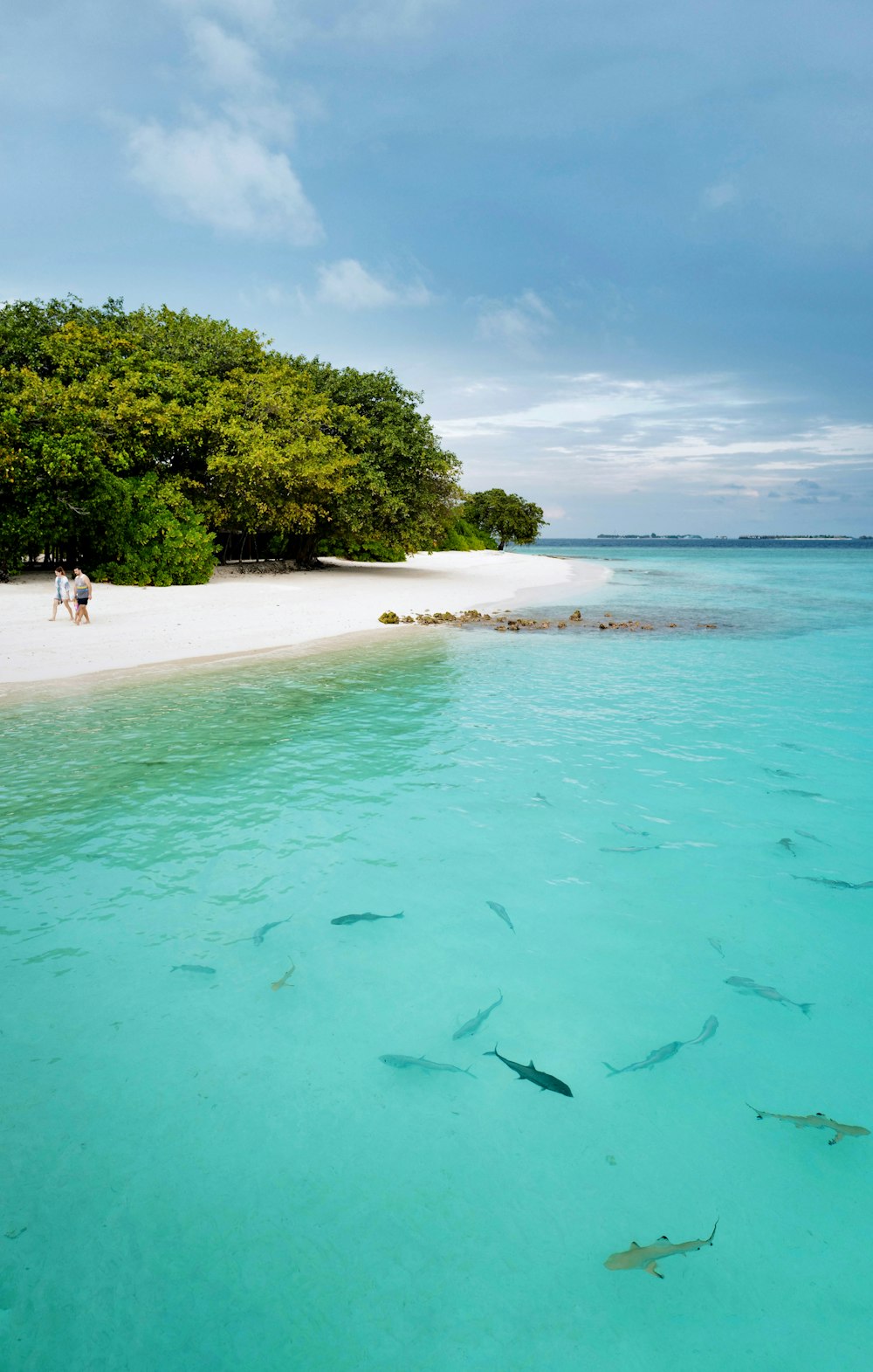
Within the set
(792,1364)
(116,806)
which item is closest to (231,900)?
(116,806)

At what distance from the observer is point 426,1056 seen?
4773 mm

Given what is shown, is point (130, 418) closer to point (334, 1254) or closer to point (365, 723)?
point (365, 723)

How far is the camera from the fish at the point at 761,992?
17.5 feet

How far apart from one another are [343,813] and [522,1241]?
18.5ft

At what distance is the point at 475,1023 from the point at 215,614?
20538 millimetres

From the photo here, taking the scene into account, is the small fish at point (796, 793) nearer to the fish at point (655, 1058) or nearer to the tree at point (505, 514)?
the fish at point (655, 1058)

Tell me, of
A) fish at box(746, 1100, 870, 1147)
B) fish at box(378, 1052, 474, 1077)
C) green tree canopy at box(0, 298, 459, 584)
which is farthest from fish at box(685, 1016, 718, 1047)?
green tree canopy at box(0, 298, 459, 584)

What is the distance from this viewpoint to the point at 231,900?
22.0ft

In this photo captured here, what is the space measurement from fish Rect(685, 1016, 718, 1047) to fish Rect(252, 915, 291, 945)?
3467 millimetres

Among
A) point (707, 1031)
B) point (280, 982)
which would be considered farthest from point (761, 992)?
point (280, 982)

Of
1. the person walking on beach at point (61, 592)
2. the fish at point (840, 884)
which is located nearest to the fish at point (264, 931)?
the fish at point (840, 884)

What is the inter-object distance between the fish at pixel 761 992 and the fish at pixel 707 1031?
1.57ft

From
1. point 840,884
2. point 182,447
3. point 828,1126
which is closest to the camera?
point 828,1126

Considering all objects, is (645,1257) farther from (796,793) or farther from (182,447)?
(182,447)
